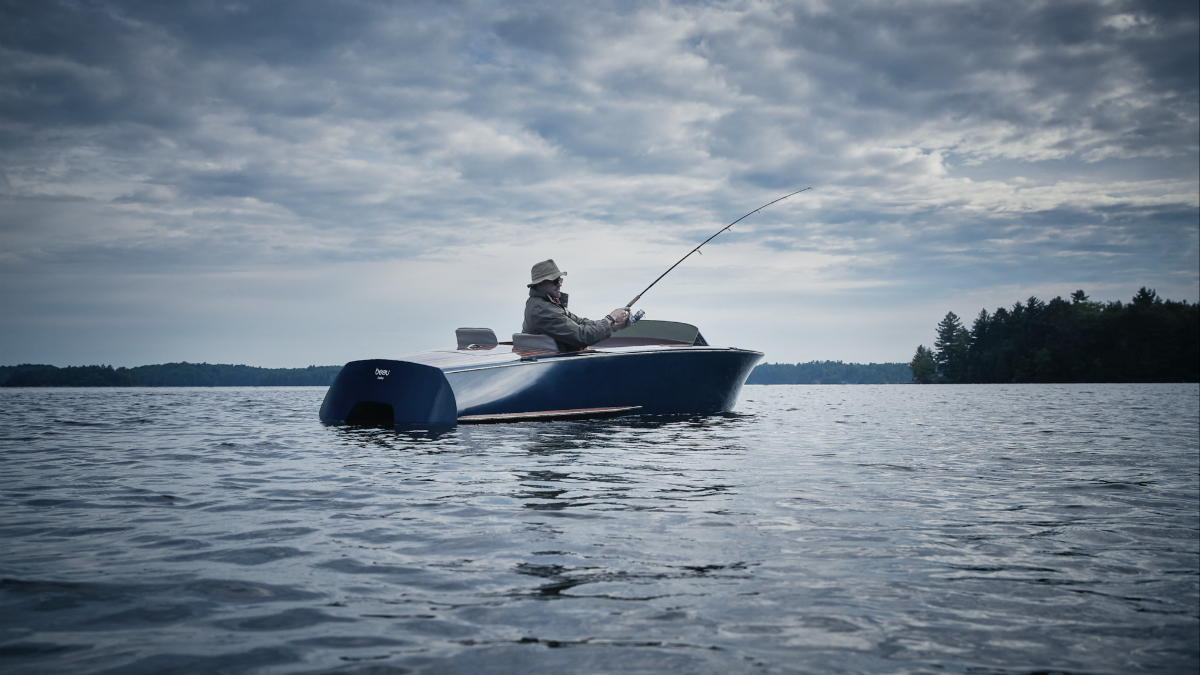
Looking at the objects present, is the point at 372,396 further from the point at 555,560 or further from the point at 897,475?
the point at 555,560

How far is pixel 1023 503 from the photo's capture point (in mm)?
3857

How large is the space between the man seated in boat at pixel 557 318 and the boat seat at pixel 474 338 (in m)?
0.56

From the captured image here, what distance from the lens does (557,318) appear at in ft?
30.0

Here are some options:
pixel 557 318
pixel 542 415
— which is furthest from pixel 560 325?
pixel 542 415

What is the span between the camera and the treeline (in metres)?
62.4

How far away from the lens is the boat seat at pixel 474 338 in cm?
971

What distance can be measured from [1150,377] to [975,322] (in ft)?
68.5

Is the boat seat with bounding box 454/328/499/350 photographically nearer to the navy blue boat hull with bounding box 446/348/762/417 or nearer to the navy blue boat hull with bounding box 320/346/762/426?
the navy blue boat hull with bounding box 320/346/762/426

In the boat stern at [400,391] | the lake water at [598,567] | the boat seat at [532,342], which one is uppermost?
the boat seat at [532,342]

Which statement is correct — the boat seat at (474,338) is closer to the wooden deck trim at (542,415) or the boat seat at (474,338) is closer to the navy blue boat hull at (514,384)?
the navy blue boat hull at (514,384)

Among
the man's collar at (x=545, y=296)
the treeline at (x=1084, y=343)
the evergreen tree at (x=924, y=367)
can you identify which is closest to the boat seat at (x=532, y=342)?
the man's collar at (x=545, y=296)

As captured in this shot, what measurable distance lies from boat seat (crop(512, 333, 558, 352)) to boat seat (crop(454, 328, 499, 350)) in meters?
0.75

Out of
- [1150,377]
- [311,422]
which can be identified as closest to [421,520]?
[311,422]

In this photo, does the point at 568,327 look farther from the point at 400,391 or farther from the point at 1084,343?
the point at 1084,343
